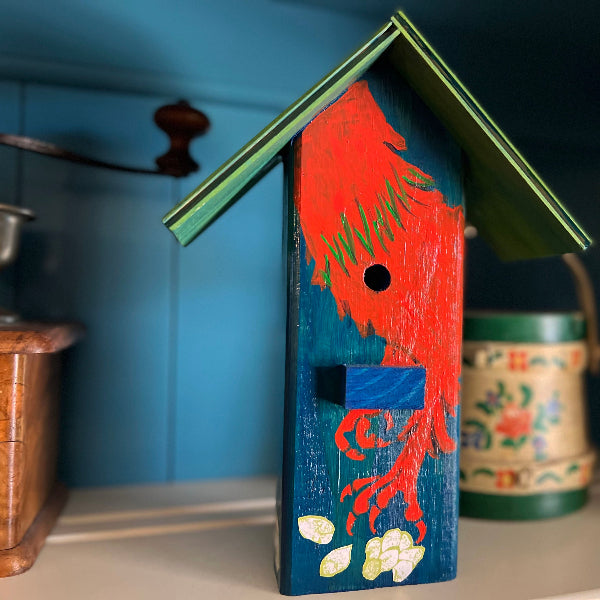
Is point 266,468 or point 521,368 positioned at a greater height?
point 521,368

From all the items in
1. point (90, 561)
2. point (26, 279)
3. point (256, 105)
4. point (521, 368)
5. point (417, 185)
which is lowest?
point (90, 561)

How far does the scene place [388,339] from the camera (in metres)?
0.58

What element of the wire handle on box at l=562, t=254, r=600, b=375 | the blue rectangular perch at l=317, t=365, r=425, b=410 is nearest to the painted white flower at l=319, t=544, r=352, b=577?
the blue rectangular perch at l=317, t=365, r=425, b=410

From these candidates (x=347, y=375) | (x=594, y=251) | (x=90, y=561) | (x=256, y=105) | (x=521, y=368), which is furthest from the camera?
(x=594, y=251)

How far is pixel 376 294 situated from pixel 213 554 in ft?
1.18

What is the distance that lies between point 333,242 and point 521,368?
37 centimetres

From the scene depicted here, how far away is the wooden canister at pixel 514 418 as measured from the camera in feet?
2.52

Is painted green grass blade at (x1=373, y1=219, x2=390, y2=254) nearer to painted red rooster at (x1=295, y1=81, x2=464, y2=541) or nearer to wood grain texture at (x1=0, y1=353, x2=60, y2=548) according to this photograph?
painted red rooster at (x1=295, y1=81, x2=464, y2=541)

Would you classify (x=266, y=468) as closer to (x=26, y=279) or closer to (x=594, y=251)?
(x=26, y=279)

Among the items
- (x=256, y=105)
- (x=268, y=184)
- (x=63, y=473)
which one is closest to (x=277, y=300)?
(x=268, y=184)

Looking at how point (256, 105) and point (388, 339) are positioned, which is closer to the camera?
point (388, 339)

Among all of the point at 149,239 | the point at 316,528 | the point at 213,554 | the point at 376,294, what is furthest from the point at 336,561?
the point at 149,239

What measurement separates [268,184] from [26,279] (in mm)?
412

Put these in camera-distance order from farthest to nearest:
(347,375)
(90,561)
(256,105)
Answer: (256,105), (90,561), (347,375)
